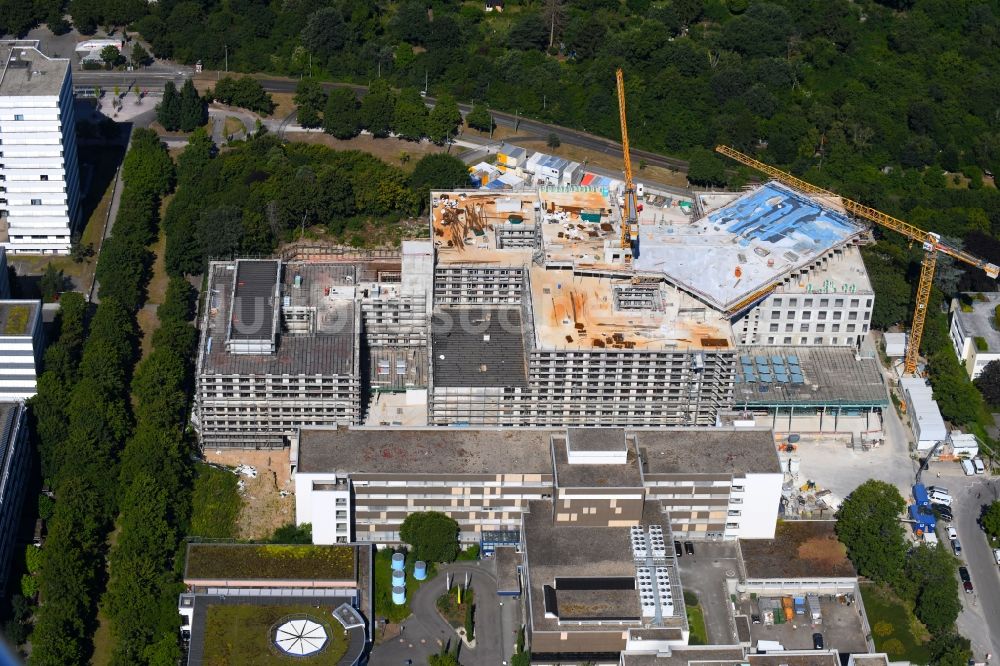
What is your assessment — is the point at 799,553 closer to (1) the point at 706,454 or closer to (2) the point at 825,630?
(2) the point at 825,630

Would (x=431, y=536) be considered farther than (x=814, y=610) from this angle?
Yes

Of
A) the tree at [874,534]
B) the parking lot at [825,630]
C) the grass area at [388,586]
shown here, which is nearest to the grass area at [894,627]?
the parking lot at [825,630]

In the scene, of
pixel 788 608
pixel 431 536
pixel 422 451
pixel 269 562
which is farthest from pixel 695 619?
pixel 269 562

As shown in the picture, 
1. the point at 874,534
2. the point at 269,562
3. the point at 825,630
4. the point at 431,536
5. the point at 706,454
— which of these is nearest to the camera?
the point at 825,630

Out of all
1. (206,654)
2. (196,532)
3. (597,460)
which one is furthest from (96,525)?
(597,460)

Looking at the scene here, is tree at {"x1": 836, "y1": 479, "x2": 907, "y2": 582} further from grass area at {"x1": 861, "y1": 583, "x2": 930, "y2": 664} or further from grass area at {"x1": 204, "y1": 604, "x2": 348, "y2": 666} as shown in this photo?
grass area at {"x1": 204, "y1": 604, "x2": 348, "y2": 666}

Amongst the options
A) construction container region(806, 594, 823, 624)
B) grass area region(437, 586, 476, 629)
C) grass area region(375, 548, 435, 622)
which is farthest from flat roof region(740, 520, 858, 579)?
grass area region(375, 548, 435, 622)

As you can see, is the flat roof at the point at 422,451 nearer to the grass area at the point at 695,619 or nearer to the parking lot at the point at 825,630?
the grass area at the point at 695,619
